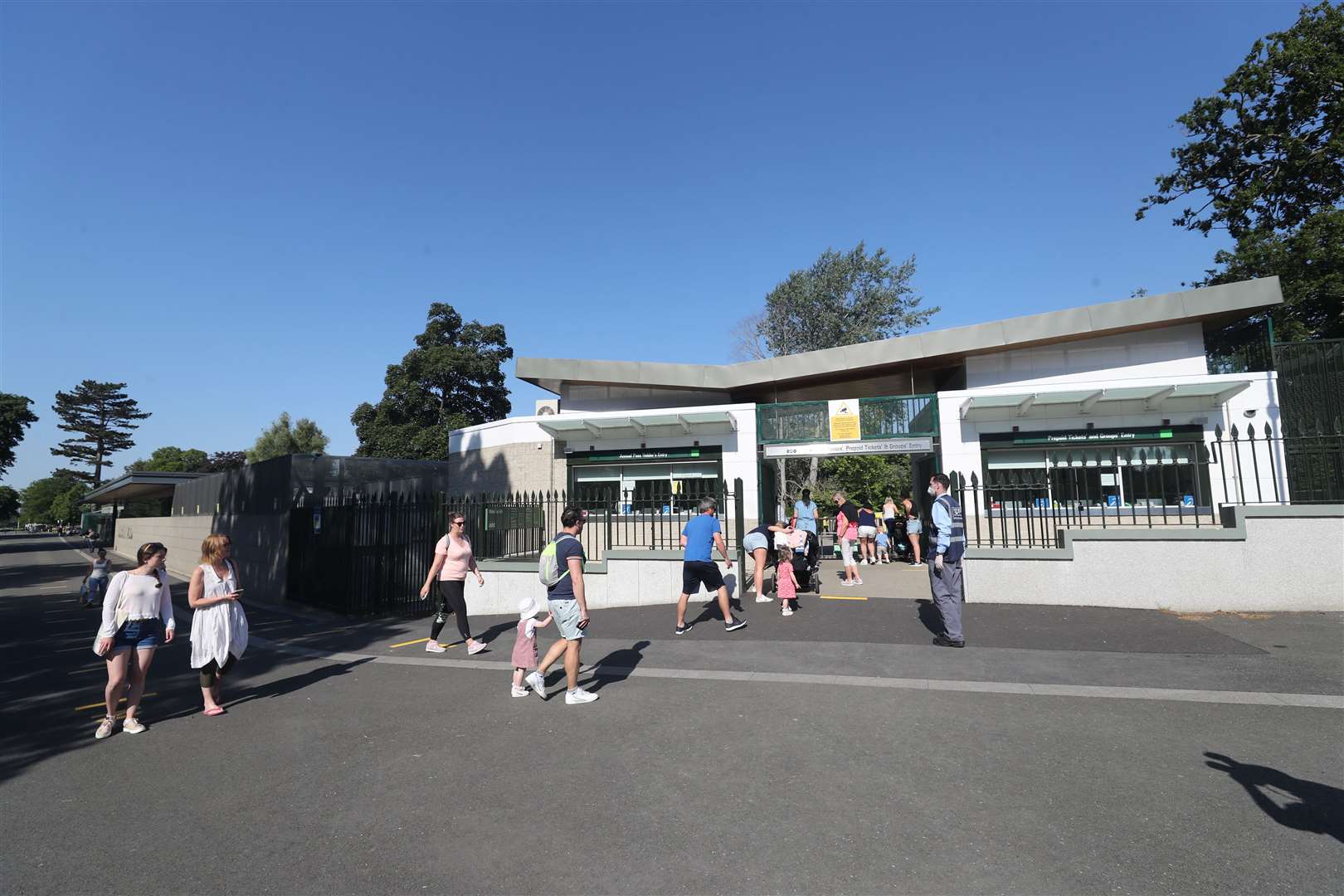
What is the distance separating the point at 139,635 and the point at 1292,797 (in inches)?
333

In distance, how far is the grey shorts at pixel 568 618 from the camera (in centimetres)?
576

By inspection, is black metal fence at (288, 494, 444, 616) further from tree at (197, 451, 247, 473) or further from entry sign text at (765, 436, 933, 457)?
tree at (197, 451, 247, 473)

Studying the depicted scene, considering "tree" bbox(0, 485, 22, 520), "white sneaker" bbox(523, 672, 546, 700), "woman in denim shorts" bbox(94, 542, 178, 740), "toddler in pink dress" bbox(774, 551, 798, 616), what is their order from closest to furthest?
1. "woman in denim shorts" bbox(94, 542, 178, 740)
2. "white sneaker" bbox(523, 672, 546, 700)
3. "toddler in pink dress" bbox(774, 551, 798, 616)
4. "tree" bbox(0, 485, 22, 520)

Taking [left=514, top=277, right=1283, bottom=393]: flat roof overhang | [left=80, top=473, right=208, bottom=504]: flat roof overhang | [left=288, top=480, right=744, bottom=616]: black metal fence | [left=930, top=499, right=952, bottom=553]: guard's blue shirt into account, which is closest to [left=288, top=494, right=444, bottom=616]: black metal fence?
[left=288, top=480, right=744, bottom=616]: black metal fence

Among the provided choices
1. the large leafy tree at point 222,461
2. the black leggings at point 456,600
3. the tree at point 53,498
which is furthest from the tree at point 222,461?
the black leggings at point 456,600

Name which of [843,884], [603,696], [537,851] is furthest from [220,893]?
[603,696]

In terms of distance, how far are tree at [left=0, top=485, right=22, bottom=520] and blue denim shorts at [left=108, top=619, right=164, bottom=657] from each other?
15698 cm

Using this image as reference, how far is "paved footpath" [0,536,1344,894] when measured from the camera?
309cm

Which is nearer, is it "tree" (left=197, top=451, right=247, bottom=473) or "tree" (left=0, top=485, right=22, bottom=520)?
"tree" (left=197, top=451, right=247, bottom=473)

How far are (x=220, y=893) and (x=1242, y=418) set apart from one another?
62.3ft

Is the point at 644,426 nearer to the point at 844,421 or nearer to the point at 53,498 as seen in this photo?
the point at 844,421

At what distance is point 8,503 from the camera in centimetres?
11944

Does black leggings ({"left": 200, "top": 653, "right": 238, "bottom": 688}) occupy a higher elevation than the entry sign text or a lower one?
lower

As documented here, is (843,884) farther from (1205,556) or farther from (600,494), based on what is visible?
(600,494)
